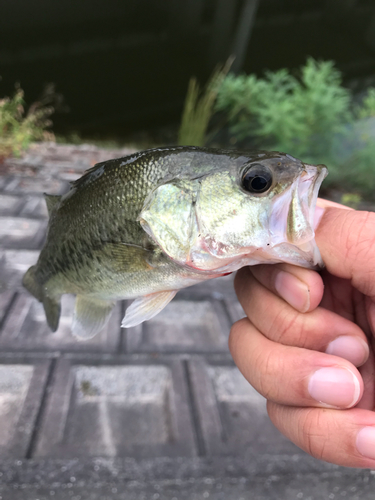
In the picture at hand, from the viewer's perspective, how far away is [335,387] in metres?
0.89

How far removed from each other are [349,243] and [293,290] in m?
0.19

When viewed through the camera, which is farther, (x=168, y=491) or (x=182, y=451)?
(x=182, y=451)

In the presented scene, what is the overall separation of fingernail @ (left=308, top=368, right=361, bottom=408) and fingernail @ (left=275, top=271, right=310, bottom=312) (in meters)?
0.18

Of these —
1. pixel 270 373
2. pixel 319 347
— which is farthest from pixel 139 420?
pixel 319 347

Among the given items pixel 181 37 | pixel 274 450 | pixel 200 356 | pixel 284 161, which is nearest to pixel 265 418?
pixel 274 450

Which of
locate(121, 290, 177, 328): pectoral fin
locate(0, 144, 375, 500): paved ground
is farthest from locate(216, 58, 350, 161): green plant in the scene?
locate(121, 290, 177, 328): pectoral fin

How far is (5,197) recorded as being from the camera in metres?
3.25

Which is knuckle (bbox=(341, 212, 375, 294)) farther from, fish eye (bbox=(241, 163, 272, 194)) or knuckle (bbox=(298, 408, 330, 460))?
knuckle (bbox=(298, 408, 330, 460))

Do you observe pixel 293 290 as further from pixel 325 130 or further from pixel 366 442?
pixel 325 130

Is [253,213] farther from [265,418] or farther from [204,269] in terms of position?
[265,418]

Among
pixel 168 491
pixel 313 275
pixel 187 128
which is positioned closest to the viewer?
pixel 313 275

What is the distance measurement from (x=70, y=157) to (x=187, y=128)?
5.79 ft

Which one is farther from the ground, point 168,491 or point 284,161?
point 284,161

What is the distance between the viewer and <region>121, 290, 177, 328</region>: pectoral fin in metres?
0.94
